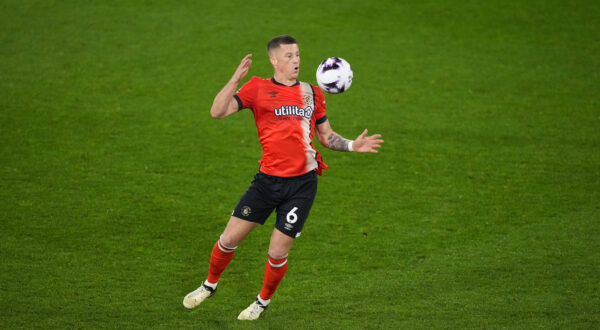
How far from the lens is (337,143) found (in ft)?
16.9

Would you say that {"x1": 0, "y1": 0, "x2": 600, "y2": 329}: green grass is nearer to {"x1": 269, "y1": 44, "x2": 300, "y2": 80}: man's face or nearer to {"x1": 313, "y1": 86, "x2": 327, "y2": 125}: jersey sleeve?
{"x1": 313, "y1": 86, "x2": 327, "y2": 125}: jersey sleeve

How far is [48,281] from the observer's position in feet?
19.1

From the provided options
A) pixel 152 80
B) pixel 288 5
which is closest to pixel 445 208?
pixel 152 80

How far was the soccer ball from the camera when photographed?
17.6 ft

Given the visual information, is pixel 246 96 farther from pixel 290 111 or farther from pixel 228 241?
pixel 228 241

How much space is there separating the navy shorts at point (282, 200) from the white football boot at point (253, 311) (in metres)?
0.82

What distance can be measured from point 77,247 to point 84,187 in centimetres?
149

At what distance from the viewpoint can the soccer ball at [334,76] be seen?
5.37m

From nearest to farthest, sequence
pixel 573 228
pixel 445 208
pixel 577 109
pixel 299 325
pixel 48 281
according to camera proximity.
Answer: pixel 299 325, pixel 48 281, pixel 573 228, pixel 445 208, pixel 577 109

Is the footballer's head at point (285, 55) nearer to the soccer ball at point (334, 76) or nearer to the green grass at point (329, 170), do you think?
the soccer ball at point (334, 76)

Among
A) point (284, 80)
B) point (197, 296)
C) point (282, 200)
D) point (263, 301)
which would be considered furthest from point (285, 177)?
point (197, 296)

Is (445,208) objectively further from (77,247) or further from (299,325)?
(77,247)

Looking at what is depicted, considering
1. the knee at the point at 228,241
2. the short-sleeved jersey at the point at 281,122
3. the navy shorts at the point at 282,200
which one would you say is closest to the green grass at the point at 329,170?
the knee at the point at 228,241

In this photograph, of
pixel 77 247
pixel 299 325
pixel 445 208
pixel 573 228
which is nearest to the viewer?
pixel 299 325
